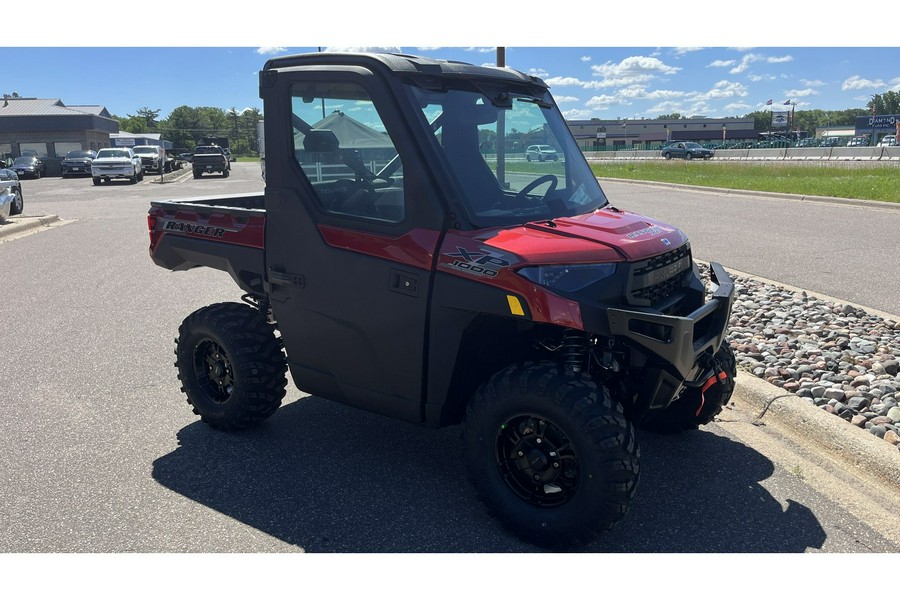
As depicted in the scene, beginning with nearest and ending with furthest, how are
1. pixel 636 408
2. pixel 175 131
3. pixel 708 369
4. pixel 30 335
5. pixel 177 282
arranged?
1. pixel 636 408
2. pixel 708 369
3. pixel 30 335
4. pixel 177 282
5. pixel 175 131

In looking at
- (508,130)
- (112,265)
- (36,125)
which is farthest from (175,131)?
(508,130)

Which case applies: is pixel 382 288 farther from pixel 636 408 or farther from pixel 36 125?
pixel 36 125

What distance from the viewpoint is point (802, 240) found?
11875 millimetres

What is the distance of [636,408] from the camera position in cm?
353

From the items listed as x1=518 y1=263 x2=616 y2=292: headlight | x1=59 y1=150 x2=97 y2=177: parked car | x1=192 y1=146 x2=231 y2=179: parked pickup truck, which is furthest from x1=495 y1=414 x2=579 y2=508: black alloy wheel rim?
x1=59 y1=150 x2=97 y2=177: parked car

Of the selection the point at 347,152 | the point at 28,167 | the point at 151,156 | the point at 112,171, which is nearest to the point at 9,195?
the point at 347,152

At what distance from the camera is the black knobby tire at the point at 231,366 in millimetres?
4410

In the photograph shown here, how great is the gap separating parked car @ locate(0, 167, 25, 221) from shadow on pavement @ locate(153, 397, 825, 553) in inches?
597

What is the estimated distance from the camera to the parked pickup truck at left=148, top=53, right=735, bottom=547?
322 centimetres

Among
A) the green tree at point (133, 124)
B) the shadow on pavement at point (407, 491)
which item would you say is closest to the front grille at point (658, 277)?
the shadow on pavement at point (407, 491)

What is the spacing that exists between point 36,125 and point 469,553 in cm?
7636

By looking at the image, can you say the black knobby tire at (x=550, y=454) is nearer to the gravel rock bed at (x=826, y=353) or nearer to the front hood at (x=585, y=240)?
the front hood at (x=585, y=240)

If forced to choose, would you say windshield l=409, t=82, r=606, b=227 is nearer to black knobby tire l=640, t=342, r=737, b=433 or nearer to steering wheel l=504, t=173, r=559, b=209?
steering wheel l=504, t=173, r=559, b=209

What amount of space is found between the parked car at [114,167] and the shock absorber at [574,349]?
36.7 m
